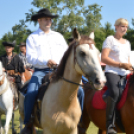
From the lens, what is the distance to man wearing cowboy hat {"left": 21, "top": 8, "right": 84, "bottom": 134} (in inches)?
178

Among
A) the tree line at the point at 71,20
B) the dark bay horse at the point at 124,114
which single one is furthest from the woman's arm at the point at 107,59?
the tree line at the point at 71,20

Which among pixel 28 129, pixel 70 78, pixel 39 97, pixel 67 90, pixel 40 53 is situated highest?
pixel 40 53

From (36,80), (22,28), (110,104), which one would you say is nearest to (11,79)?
(36,80)

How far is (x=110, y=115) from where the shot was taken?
15.8 feet

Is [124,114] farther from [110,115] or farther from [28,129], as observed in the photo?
[28,129]

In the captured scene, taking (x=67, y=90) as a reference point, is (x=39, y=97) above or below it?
below

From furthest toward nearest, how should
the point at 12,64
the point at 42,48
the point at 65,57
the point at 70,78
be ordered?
1. the point at 12,64
2. the point at 42,48
3. the point at 65,57
4. the point at 70,78

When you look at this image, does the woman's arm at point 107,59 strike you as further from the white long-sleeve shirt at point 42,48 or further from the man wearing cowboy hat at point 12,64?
the man wearing cowboy hat at point 12,64

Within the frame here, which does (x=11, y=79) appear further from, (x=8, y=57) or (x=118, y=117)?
(x=118, y=117)

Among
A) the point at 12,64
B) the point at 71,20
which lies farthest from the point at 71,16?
the point at 12,64

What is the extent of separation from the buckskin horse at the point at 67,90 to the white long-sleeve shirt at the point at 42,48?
1.85ft

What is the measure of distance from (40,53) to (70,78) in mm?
1154

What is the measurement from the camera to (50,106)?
3.96m

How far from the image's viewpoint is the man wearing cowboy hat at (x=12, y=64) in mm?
7910
